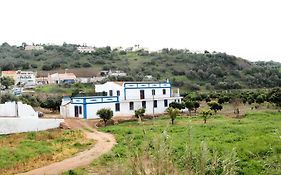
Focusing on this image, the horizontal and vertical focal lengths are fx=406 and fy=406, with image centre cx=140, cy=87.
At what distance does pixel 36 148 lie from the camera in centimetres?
2219

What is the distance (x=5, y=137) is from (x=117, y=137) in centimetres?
711

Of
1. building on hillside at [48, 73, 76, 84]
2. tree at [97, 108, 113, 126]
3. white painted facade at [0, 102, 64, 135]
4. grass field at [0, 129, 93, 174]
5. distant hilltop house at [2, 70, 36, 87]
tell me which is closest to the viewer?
grass field at [0, 129, 93, 174]

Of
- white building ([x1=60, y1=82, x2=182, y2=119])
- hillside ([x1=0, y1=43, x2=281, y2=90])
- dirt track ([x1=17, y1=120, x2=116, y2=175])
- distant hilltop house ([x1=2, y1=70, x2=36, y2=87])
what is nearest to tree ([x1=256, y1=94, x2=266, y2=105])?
white building ([x1=60, y1=82, x2=182, y2=119])

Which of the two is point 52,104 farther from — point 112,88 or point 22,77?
point 22,77

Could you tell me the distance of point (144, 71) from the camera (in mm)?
81250

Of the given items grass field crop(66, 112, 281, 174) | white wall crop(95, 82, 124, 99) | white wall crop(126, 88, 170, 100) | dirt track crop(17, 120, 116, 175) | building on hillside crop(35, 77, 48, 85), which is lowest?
dirt track crop(17, 120, 116, 175)

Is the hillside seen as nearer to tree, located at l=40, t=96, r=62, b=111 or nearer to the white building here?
the white building

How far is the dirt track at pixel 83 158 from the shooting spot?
59.7 ft

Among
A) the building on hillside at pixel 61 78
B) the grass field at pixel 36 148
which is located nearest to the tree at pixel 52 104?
the grass field at pixel 36 148

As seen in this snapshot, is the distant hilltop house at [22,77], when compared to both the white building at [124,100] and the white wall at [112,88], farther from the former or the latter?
the white building at [124,100]

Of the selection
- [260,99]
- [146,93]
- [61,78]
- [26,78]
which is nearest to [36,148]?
[146,93]

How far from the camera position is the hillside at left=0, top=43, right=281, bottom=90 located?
2968 inches

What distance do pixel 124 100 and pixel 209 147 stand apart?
74.9 feet

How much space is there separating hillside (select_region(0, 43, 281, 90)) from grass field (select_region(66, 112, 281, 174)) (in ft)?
126
